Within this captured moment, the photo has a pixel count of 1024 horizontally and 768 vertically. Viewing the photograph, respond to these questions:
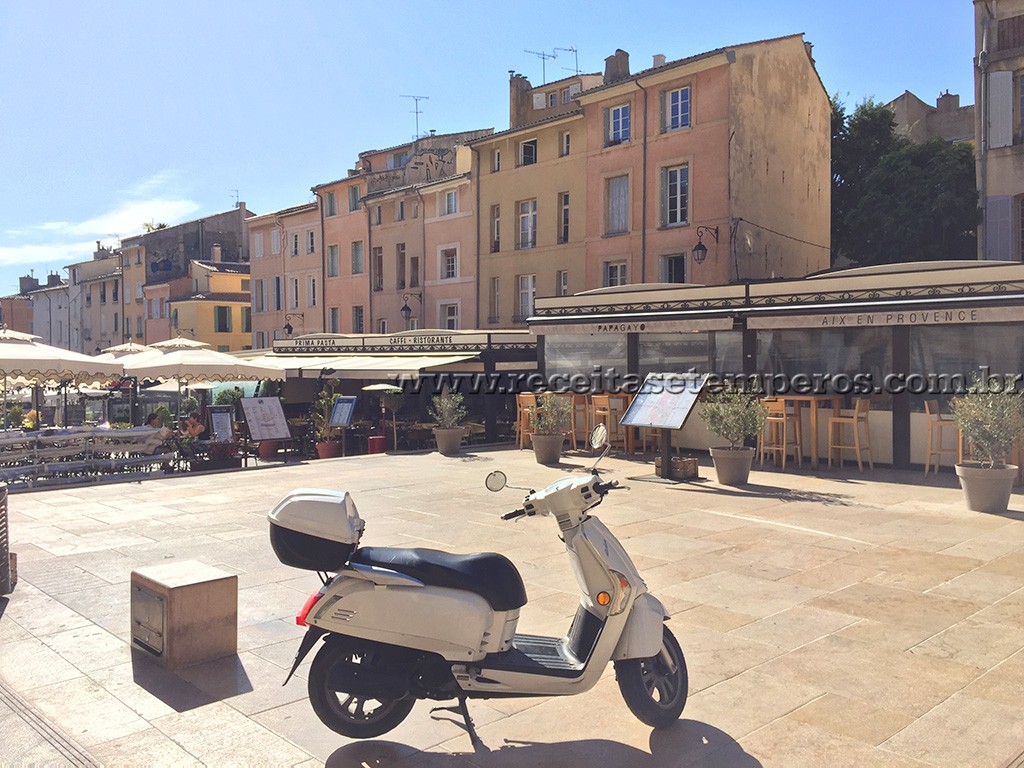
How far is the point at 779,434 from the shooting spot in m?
13.8

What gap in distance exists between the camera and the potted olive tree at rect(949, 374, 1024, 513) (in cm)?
928

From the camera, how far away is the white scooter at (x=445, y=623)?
3.90 meters

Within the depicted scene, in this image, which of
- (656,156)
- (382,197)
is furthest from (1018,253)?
(382,197)

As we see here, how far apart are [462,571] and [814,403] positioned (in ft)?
34.8

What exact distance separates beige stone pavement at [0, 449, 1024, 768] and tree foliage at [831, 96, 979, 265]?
61.2ft

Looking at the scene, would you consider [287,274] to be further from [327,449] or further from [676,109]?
[327,449]

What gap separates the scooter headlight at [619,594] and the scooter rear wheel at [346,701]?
1.00m

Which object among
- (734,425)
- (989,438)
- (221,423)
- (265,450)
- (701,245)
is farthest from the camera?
(701,245)

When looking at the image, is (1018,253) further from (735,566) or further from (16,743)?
(16,743)

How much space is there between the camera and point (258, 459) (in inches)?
703

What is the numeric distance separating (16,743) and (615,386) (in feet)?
45.4

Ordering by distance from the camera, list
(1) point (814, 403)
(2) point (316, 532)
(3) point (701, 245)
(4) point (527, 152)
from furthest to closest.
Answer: (4) point (527, 152) → (3) point (701, 245) → (1) point (814, 403) → (2) point (316, 532)

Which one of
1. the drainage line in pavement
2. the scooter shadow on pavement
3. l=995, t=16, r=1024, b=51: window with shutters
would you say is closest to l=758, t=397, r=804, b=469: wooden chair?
the scooter shadow on pavement

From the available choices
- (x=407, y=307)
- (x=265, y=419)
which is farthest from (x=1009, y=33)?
(x=407, y=307)
